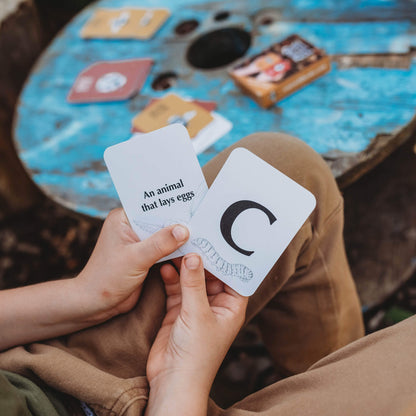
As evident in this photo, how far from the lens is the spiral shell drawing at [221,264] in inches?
33.0

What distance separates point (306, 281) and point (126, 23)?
1.21 meters

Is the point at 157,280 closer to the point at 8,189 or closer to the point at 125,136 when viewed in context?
the point at 125,136

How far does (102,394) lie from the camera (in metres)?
0.68

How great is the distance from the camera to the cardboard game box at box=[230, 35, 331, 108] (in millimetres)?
1198

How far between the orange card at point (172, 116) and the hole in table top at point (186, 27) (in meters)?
0.41

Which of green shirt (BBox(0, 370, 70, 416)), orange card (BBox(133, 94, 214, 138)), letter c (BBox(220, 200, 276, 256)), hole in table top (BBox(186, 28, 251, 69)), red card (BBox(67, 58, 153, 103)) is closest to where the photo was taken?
green shirt (BBox(0, 370, 70, 416))

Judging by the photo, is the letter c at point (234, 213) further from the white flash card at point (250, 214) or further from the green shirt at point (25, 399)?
the green shirt at point (25, 399)

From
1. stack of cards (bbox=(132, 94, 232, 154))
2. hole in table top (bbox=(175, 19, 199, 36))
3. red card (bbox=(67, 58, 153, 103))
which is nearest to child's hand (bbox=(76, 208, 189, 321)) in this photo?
stack of cards (bbox=(132, 94, 232, 154))

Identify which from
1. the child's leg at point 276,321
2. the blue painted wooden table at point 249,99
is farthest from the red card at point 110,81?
the child's leg at point 276,321

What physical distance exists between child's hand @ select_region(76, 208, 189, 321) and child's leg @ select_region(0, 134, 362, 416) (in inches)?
2.3

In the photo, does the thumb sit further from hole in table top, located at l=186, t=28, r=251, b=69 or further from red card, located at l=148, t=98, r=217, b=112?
hole in table top, located at l=186, t=28, r=251, b=69

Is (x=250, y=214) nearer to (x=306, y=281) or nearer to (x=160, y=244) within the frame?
(x=160, y=244)

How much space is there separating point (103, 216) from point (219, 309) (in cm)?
43

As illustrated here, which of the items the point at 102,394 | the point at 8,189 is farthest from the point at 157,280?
the point at 8,189
